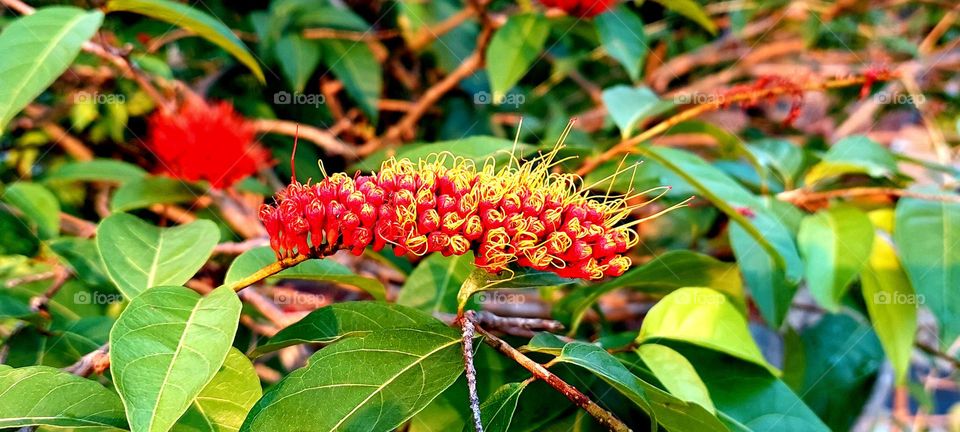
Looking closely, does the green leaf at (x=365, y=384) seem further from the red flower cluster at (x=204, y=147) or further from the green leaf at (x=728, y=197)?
the red flower cluster at (x=204, y=147)

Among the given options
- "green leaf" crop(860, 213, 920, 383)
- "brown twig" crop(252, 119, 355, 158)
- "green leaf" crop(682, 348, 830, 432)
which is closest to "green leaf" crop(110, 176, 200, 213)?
"brown twig" crop(252, 119, 355, 158)

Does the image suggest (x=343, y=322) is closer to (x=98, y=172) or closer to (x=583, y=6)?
(x=98, y=172)

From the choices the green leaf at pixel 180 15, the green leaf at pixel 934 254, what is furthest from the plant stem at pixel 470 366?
the green leaf at pixel 934 254

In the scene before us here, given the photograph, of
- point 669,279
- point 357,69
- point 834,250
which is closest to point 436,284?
point 669,279

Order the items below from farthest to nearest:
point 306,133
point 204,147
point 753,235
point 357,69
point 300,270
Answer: point 357,69, point 306,133, point 204,147, point 753,235, point 300,270

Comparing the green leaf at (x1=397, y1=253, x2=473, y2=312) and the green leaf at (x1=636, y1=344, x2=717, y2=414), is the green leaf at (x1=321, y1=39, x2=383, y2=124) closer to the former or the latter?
the green leaf at (x1=397, y1=253, x2=473, y2=312)

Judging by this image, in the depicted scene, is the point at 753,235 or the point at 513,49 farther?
the point at 513,49
